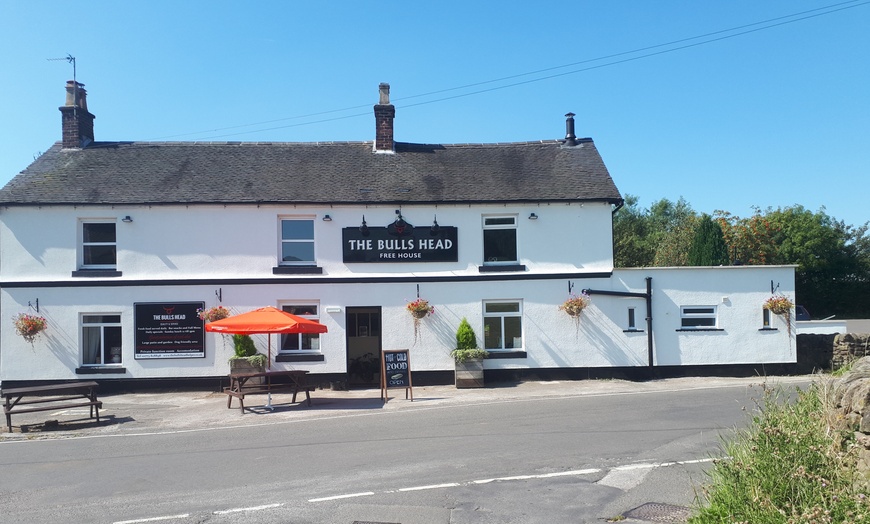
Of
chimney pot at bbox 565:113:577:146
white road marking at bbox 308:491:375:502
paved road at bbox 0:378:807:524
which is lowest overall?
paved road at bbox 0:378:807:524

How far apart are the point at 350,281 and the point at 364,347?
7.03 feet

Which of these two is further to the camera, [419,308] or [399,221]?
[399,221]

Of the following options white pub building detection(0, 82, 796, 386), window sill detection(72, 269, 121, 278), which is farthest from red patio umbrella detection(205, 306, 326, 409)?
window sill detection(72, 269, 121, 278)

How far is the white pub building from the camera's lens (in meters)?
18.3

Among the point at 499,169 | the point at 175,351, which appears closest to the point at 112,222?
the point at 175,351

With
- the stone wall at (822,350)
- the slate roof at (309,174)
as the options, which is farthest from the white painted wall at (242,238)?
the stone wall at (822,350)

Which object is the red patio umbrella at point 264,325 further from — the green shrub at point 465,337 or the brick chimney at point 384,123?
the brick chimney at point 384,123

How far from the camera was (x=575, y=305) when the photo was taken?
18.4 meters

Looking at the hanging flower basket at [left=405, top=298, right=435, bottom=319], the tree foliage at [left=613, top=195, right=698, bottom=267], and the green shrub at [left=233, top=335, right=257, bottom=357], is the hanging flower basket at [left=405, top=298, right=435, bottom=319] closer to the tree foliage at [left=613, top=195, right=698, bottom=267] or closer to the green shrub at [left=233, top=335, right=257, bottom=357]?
the green shrub at [left=233, top=335, right=257, bottom=357]

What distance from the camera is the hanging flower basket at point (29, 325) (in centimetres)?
1761

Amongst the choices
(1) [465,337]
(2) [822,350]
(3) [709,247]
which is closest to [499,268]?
(1) [465,337]

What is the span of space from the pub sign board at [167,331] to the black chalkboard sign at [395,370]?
5.54 meters

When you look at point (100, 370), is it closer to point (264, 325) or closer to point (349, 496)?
point (264, 325)

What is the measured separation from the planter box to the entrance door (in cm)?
256
